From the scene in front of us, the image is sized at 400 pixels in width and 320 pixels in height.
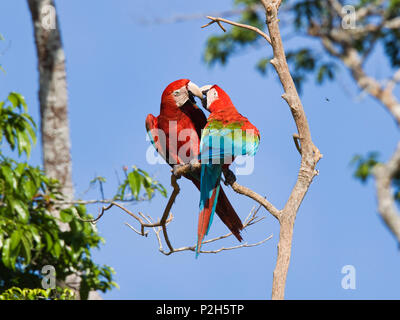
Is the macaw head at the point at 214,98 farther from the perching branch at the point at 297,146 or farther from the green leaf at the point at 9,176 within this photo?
the green leaf at the point at 9,176

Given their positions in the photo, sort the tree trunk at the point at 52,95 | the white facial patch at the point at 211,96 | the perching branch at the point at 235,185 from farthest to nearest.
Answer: the tree trunk at the point at 52,95 < the white facial patch at the point at 211,96 < the perching branch at the point at 235,185

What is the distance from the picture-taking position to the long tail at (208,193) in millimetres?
2143

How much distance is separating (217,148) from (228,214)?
34 centimetres

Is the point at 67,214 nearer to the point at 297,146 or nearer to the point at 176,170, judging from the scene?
the point at 176,170

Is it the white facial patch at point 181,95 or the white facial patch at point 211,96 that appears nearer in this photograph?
the white facial patch at point 211,96

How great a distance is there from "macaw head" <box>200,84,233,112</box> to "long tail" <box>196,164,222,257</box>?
0.94 ft

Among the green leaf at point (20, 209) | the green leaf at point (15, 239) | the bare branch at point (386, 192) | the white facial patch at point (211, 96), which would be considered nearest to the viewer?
the bare branch at point (386, 192)

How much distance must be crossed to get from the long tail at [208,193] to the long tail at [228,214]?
0.10m

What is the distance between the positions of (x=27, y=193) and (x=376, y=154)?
184 inches

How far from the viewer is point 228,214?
229cm

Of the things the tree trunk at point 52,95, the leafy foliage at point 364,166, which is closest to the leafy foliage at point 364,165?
the leafy foliage at point 364,166

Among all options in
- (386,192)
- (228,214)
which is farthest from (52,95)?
(386,192)
